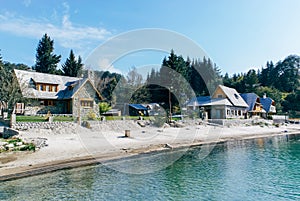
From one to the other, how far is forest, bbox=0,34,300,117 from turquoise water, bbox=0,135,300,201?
56.1ft

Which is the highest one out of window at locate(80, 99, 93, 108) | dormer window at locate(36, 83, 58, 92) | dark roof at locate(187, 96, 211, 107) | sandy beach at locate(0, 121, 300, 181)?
dormer window at locate(36, 83, 58, 92)

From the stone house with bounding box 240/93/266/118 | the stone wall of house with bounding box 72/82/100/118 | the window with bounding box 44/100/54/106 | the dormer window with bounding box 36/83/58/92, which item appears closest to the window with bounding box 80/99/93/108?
the stone wall of house with bounding box 72/82/100/118

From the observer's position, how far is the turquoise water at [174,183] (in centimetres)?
991

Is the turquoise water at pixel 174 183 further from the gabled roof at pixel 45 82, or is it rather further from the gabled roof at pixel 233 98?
the gabled roof at pixel 233 98

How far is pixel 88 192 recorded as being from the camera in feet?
34.0

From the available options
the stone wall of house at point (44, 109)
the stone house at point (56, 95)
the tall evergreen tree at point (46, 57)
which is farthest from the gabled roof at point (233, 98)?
the tall evergreen tree at point (46, 57)

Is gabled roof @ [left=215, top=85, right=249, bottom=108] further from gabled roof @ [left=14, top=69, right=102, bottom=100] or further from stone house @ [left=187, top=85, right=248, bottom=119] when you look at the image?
gabled roof @ [left=14, top=69, right=102, bottom=100]

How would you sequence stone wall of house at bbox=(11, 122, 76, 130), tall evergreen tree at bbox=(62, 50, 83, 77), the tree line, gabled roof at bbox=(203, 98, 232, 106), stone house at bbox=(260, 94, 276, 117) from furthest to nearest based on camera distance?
the tree line, tall evergreen tree at bbox=(62, 50, 83, 77), stone house at bbox=(260, 94, 276, 117), gabled roof at bbox=(203, 98, 232, 106), stone wall of house at bbox=(11, 122, 76, 130)

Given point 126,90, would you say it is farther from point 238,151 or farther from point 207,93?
point 238,151

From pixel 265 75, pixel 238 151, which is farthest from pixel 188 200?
pixel 265 75

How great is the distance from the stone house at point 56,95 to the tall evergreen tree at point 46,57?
22979 millimetres

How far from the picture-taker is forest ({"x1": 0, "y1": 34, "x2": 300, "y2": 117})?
41.5 meters

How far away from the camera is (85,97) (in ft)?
103

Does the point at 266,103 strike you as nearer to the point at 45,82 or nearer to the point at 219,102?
the point at 219,102
